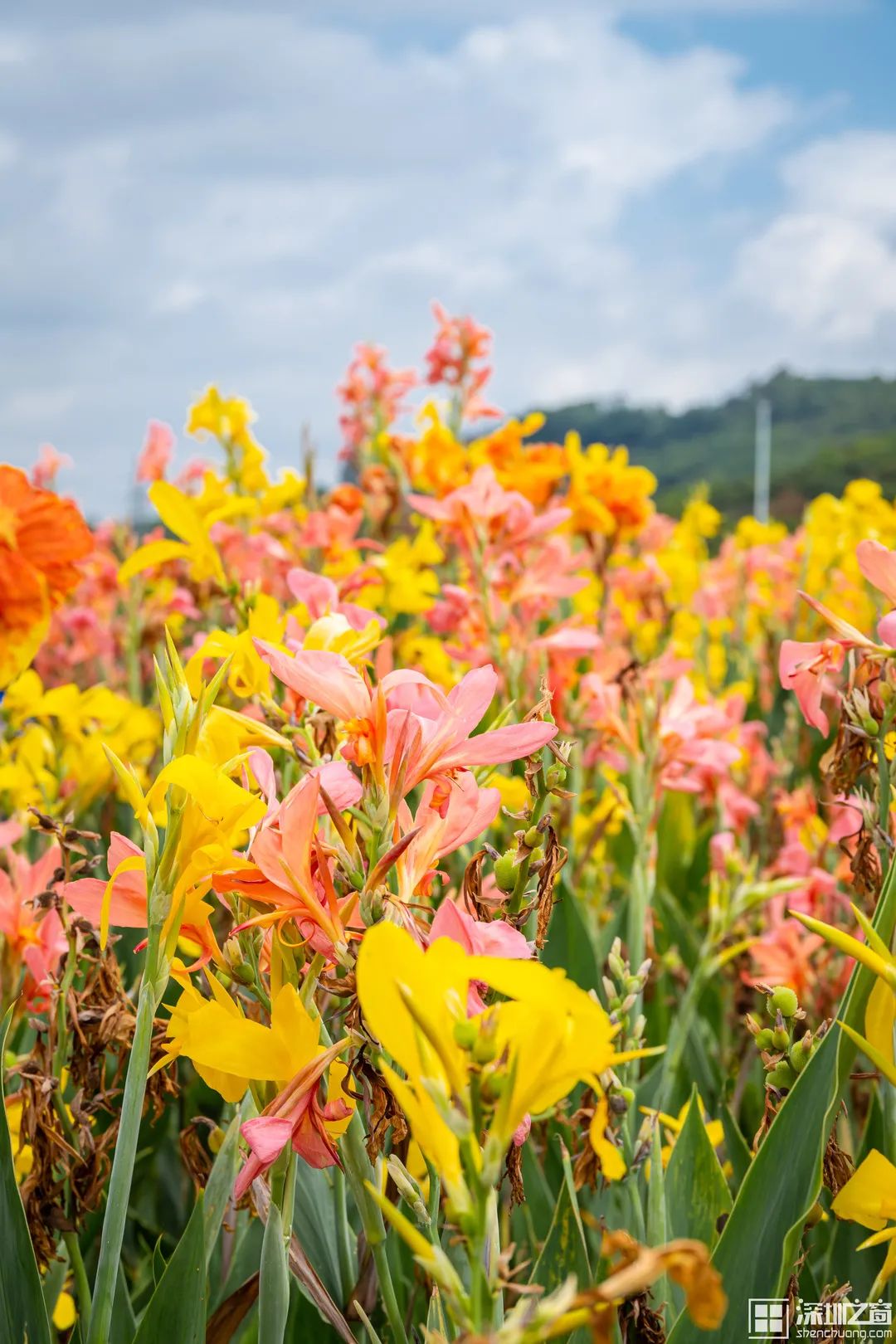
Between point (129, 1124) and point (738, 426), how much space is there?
46.9 m

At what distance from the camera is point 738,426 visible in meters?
44.7

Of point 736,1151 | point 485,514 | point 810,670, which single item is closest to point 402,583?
point 485,514

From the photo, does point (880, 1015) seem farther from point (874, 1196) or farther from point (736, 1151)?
point (736, 1151)

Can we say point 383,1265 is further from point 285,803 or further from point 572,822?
point 572,822

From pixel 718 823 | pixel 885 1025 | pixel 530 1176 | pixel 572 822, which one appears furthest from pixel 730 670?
pixel 885 1025

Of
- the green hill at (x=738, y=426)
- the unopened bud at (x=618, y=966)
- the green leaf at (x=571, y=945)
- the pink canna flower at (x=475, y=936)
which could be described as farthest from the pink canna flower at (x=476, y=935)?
the green hill at (x=738, y=426)

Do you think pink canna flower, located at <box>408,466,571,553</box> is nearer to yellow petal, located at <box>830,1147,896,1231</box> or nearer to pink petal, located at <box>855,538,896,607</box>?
pink petal, located at <box>855,538,896,607</box>

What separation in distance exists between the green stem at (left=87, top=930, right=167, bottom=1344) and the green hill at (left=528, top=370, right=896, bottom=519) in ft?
95.2

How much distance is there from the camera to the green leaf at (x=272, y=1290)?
54 cm

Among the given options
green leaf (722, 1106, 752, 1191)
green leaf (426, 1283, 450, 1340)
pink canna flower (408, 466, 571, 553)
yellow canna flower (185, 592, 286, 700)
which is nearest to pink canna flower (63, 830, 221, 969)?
yellow canna flower (185, 592, 286, 700)

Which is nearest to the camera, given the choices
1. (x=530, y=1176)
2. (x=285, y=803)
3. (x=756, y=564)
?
(x=285, y=803)

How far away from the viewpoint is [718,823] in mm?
2244

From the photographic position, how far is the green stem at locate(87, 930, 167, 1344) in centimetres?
52

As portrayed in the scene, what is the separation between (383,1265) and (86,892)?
0.80ft
